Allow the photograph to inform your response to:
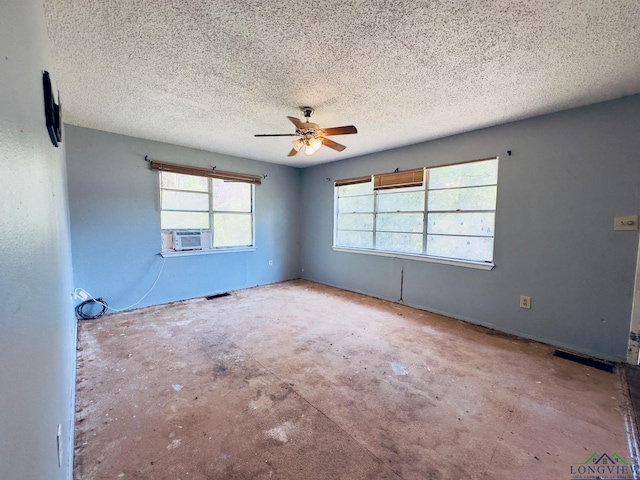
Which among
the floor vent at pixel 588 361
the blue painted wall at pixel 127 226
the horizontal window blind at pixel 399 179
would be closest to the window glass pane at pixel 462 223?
the horizontal window blind at pixel 399 179

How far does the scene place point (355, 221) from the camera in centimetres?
496

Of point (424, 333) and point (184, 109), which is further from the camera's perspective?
point (424, 333)

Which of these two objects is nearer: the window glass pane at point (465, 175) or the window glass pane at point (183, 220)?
the window glass pane at point (465, 175)

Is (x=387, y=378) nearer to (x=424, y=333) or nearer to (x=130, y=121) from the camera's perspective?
(x=424, y=333)

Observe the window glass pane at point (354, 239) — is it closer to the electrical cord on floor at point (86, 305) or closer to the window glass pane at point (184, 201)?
the window glass pane at point (184, 201)

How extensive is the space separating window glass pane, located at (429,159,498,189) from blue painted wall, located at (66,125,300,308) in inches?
125

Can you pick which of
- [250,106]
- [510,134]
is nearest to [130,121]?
[250,106]

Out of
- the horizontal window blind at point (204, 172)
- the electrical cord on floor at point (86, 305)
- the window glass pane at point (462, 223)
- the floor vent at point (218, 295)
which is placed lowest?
the floor vent at point (218, 295)

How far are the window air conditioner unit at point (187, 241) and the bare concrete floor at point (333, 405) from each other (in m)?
1.37

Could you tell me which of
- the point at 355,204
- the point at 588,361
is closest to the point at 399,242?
the point at 355,204

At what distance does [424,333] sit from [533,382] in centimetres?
107

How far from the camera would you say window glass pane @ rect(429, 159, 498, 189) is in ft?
11.0

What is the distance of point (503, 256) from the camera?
10.6 ft

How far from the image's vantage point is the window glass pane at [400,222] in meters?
4.04
